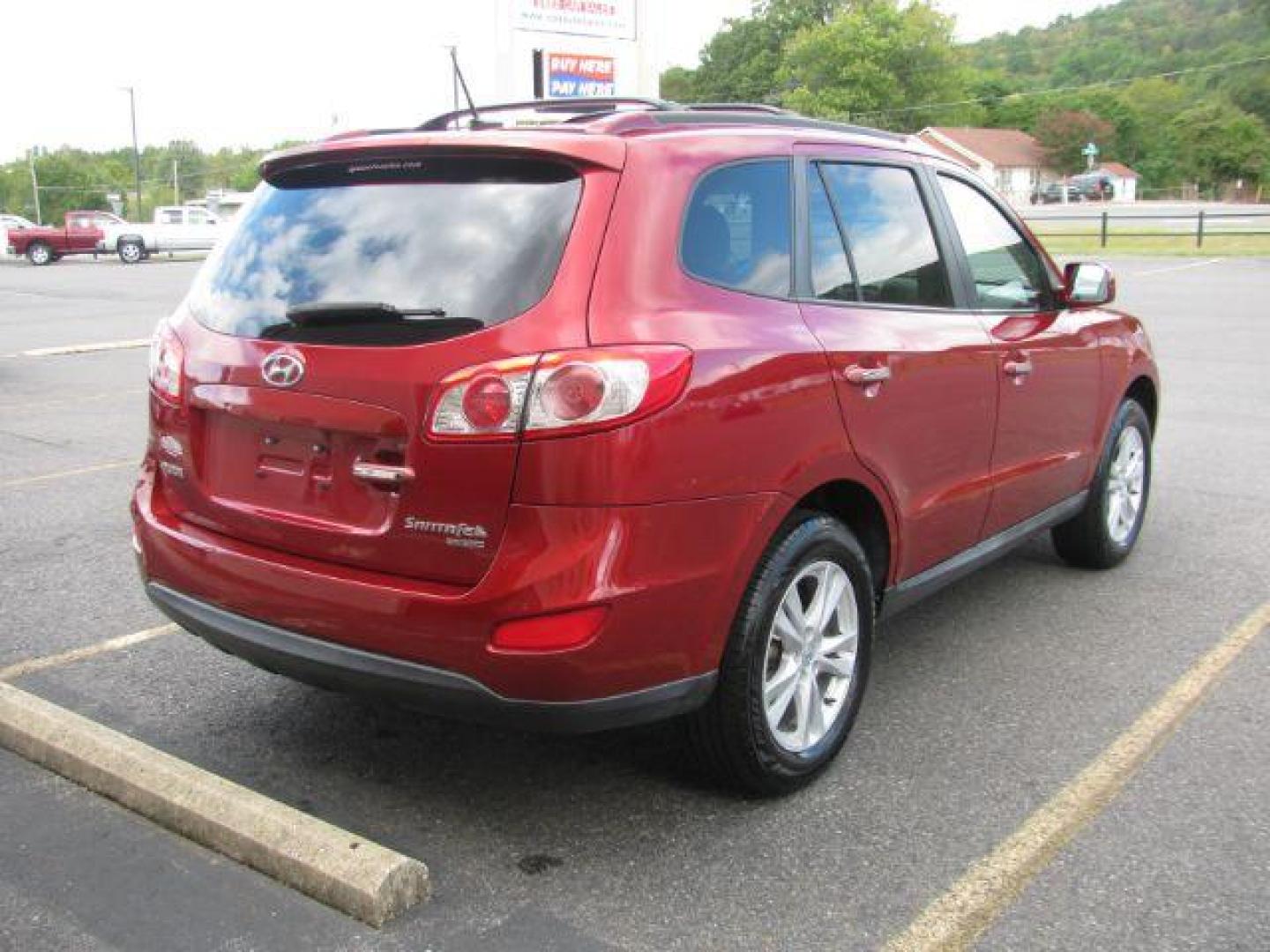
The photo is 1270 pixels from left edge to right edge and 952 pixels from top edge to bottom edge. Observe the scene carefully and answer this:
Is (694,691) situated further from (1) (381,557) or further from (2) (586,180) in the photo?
(2) (586,180)

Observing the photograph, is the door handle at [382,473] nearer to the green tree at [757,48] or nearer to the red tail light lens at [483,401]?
the red tail light lens at [483,401]

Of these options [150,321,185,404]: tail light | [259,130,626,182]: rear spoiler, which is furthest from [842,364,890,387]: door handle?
[150,321,185,404]: tail light

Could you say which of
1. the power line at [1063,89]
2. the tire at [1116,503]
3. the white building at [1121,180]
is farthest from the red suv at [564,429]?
the white building at [1121,180]

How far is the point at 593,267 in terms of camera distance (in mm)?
2842

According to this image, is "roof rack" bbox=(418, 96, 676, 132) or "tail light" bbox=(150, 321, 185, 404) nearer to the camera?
"tail light" bbox=(150, 321, 185, 404)

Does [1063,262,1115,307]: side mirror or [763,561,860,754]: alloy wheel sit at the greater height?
[1063,262,1115,307]: side mirror

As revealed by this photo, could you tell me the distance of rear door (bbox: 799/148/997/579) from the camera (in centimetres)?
345

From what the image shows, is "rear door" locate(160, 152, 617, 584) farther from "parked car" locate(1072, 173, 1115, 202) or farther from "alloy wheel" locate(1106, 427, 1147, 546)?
"parked car" locate(1072, 173, 1115, 202)

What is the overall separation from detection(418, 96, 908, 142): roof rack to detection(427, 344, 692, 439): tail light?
816 mm

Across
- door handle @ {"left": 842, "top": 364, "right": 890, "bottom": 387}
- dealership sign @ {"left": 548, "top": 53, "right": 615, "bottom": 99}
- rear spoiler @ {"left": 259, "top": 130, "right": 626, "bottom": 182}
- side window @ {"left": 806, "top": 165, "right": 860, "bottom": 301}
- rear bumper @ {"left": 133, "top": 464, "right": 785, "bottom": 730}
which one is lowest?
rear bumper @ {"left": 133, "top": 464, "right": 785, "bottom": 730}

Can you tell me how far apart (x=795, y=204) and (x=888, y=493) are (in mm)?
874

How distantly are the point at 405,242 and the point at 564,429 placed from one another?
70cm

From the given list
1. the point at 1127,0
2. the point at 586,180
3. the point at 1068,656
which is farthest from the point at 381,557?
the point at 1127,0

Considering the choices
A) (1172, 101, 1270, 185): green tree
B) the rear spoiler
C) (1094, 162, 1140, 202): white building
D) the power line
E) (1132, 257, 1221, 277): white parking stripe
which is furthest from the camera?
(1094, 162, 1140, 202): white building
